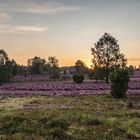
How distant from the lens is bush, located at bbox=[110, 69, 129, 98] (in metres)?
47.9

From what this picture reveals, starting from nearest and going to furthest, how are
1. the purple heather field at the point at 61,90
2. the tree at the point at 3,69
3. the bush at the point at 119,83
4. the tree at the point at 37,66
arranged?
the bush at the point at 119,83, the purple heather field at the point at 61,90, the tree at the point at 3,69, the tree at the point at 37,66

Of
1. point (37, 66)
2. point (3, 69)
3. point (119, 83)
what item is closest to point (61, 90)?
point (119, 83)

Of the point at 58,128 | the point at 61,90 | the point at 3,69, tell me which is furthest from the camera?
the point at 3,69

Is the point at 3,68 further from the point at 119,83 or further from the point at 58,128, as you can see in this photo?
the point at 58,128

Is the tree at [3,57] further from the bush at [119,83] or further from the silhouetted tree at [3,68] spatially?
the bush at [119,83]

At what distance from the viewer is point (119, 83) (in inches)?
1893

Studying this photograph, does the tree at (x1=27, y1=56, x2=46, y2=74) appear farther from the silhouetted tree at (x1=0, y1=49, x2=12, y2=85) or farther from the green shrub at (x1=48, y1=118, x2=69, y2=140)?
the green shrub at (x1=48, y1=118, x2=69, y2=140)

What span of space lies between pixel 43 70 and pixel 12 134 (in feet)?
485

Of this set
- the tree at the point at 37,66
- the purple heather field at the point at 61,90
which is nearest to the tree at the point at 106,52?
the purple heather field at the point at 61,90

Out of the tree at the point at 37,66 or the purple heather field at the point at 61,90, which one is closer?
the purple heather field at the point at 61,90

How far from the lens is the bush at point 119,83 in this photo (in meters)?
47.9

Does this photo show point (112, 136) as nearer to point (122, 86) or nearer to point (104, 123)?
point (104, 123)

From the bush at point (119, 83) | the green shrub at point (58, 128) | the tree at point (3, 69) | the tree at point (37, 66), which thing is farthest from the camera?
the tree at point (37, 66)

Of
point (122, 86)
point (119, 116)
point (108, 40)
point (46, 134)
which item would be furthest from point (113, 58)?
point (46, 134)
